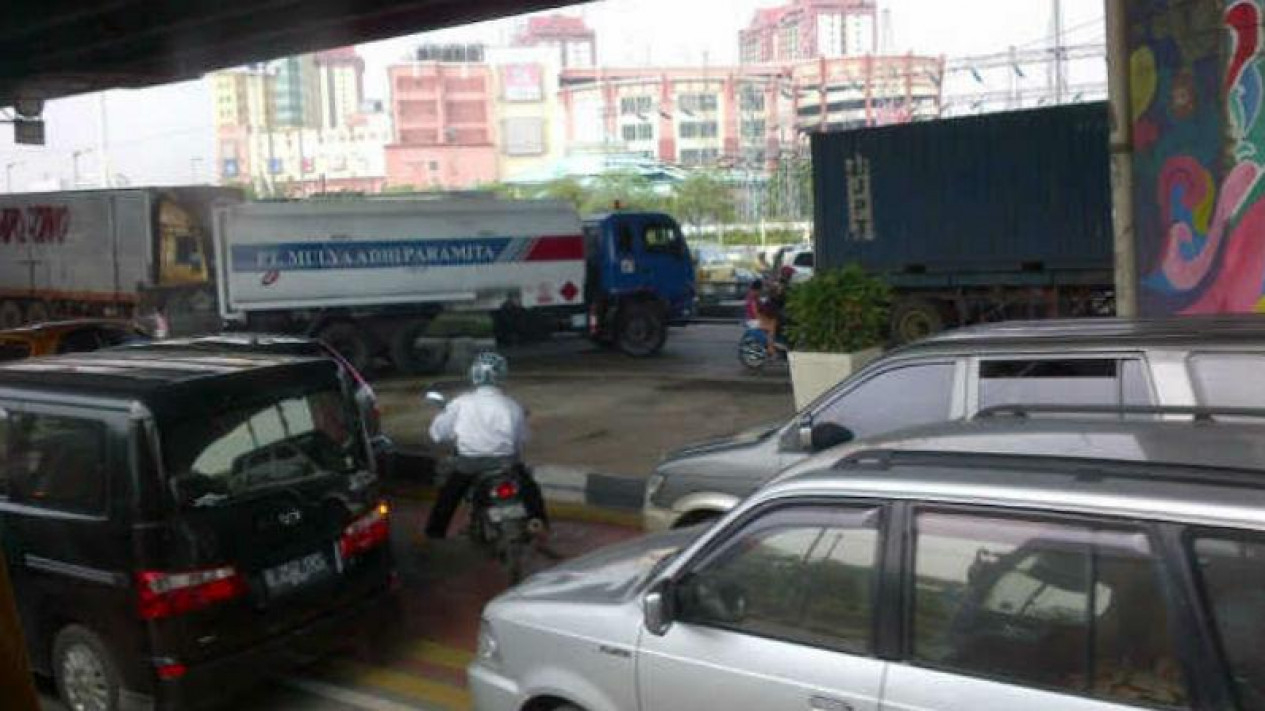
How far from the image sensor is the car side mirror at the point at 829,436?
238 inches

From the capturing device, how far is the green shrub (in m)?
10.9

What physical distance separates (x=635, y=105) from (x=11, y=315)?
303ft

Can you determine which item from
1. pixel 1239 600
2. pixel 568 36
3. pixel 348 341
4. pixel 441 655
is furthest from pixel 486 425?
pixel 568 36

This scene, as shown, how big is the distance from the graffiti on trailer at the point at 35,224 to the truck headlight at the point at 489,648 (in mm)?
22768

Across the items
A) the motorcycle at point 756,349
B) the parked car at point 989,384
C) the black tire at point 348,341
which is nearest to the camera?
the parked car at point 989,384

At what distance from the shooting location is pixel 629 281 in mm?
21312

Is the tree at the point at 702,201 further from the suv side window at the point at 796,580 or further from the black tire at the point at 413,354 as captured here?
the suv side window at the point at 796,580

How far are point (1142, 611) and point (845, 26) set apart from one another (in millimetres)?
132851

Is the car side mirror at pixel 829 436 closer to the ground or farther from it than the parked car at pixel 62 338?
closer to the ground

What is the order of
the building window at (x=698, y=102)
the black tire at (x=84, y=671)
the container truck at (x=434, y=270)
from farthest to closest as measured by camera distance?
the building window at (x=698, y=102) < the container truck at (x=434, y=270) < the black tire at (x=84, y=671)

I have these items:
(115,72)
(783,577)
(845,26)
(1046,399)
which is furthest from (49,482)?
(845,26)

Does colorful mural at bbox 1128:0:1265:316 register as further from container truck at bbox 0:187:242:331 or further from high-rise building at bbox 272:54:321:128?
high-rise building at bbox 272:54:321:128

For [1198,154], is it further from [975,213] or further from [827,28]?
[827,28]

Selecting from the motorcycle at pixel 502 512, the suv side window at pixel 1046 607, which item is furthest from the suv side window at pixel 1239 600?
the motorcycle at pixel 502 512
